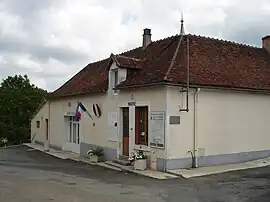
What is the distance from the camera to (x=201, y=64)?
65.4 ft

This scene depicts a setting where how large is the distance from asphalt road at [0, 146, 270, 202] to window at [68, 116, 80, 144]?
26.8 feet

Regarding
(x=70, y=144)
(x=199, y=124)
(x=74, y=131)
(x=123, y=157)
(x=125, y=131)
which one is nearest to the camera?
(x=199, y=124)

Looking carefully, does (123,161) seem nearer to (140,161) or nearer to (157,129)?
(140,161)

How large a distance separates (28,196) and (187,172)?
23.4ft

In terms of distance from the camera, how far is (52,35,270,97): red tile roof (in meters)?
18.8

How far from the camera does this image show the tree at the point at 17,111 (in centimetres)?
5181

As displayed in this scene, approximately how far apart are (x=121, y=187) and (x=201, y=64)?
26.5ft

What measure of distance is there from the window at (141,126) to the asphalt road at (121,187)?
204 centimetres

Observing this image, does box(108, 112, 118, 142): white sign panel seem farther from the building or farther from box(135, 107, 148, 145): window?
box(135, 107, 148, 145): window

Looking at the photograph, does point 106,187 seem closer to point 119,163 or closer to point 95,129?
point 119,163

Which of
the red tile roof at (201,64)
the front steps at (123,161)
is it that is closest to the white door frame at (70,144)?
the red tile roof at (201,64)

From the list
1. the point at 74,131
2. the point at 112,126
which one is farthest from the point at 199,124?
the point at 74,131

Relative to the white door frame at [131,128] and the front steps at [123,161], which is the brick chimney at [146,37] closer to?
the white door frame at [131,128]

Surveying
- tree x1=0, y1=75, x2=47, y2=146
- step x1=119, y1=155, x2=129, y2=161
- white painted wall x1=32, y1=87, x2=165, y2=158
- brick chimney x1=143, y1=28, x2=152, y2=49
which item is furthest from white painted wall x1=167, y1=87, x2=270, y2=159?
tree x1=0, y1=75, x2=47, y2=146
